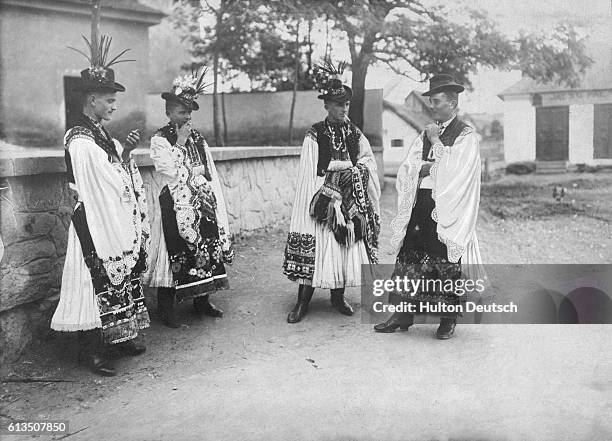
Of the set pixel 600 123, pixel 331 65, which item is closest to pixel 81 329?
pixel 331 65

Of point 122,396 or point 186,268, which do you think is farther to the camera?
point 186,268

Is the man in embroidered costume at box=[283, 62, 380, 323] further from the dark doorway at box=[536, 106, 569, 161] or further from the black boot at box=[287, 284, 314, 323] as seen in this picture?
the dark doorway at box=[536, 106, 569, 161]

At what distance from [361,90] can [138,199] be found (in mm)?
1988

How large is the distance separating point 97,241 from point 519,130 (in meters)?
3.05

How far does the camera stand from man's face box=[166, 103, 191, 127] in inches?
154

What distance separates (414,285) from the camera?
380 cm

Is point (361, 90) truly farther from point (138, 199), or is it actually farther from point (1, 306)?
point (1, 306)

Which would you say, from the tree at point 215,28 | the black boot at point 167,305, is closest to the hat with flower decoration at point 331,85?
the tree at point 215,28

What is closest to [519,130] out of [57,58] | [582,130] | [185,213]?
[582,130]

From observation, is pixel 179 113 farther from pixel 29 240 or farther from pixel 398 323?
pixel 398 323

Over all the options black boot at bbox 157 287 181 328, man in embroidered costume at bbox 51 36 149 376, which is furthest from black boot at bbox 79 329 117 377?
black boot at bbox 157 287 181 328

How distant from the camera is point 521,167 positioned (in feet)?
14.6

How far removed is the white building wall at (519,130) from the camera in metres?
4.32

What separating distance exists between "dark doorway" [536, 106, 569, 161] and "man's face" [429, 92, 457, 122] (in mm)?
882
